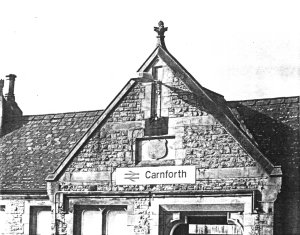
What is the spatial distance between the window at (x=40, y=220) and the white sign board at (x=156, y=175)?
152 inches

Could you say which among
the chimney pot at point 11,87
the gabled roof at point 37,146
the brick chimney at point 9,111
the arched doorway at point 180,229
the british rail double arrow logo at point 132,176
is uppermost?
the chimney pot at point 11,87

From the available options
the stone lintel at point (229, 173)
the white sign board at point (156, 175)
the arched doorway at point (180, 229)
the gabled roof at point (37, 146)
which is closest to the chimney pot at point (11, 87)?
the gabled roof at point (37, 146)

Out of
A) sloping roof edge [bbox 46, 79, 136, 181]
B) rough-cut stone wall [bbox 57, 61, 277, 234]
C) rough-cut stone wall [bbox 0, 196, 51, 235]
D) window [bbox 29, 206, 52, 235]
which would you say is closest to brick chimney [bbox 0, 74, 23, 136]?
rough-cut stone wall [bbox 0, 196, 51, 235]

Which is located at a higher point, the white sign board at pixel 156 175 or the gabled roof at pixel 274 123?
the gabled roof at pixel 274 123

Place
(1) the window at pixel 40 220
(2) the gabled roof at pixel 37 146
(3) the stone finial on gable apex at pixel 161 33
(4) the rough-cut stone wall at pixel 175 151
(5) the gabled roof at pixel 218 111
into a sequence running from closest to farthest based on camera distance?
(5) the gabled roof at pixel 218 111 → (4) the rough-cut stone wall at pixel 175 151 → (3) the stone finial on gable apex at pixel 161 33 → (1) the window at pixel 40 220 → (2) the gabled roof at pixel 37 146

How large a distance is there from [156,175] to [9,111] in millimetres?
10804

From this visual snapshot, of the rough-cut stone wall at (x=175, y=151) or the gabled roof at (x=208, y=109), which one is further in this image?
the rough-cut stone wall at (x=175, y=151)

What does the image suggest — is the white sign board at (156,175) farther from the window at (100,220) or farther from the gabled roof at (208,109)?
the gabled roof at (208,109)

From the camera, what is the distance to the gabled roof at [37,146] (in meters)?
20.9

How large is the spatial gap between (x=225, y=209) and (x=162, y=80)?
4.18 metres

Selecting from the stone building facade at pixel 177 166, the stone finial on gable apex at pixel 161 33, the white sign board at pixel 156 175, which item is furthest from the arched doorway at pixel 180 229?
the stone finial on gable apex at pixel 161 33

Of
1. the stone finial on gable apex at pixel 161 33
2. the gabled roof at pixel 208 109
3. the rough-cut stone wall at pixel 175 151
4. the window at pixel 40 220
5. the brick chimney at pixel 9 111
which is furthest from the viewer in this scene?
the brick chimney at pixel 9 111

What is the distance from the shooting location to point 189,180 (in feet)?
54.7

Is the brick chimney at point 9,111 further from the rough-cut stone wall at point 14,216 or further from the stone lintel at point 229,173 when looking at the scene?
the stone lintel at point 229,173
